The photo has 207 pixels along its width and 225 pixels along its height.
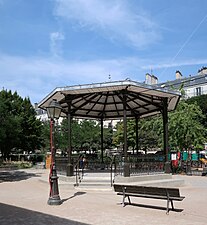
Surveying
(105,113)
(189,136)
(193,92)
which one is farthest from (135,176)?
(193,92)

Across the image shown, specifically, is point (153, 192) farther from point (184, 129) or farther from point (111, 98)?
point (184, 129)

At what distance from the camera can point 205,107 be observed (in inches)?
2110

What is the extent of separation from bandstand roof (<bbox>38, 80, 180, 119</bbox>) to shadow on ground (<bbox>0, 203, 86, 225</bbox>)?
703cm

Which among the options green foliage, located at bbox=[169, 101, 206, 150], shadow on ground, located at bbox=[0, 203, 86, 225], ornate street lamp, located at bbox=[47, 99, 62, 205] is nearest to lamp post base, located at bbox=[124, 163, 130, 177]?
ornate street lamp, located at bbox=[47, 99, 62, 205]

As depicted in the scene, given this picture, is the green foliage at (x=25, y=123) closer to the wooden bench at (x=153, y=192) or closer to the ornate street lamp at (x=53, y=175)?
the ornate street lamp at (x=53, y=175)

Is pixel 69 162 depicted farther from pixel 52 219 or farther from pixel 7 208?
pixel 52 219

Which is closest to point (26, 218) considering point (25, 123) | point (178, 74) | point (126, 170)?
point (126, 170)

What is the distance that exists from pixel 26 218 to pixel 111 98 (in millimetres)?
13774

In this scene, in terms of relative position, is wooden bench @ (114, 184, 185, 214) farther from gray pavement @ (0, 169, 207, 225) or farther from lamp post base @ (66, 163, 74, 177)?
lamp post base @ (66, 163, 74, 177)

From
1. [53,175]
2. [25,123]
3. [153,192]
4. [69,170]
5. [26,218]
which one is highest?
[25,123]

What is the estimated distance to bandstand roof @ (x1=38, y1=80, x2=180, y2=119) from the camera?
15.2 meters

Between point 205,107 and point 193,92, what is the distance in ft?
40.8

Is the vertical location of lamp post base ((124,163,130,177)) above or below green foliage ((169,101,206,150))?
below

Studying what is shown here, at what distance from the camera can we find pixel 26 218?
8.16 metres
